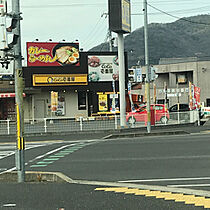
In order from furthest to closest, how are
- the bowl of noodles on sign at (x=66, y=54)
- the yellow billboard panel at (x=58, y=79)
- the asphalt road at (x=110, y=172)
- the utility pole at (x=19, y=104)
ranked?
the bowl of noodles on sign at (x=66, y=54) → the yellow billboard panel at (x=58, y=79) → the utility pole at (x=19, y=104) → the asphalt road at (x=110, y=172)

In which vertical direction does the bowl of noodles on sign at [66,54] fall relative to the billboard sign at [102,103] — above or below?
above

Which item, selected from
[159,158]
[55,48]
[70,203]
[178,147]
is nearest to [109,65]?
[55,48]

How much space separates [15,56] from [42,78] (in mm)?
32066

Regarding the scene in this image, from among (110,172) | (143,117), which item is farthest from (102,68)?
(110,172)

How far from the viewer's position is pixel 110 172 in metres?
11.2

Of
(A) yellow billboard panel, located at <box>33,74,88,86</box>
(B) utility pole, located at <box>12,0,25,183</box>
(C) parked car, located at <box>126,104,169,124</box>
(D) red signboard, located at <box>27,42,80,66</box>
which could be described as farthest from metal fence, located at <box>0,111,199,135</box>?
(B) utility pole, located at <box>12,0,25,183</box>

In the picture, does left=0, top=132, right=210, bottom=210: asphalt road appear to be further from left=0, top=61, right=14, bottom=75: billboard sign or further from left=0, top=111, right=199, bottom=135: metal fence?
left=0, top=111, right=199, bottom=135: metal fence

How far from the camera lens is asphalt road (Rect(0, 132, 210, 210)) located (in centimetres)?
757

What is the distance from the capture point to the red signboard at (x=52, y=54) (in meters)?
41.4

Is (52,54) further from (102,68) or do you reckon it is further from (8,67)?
(8,67)

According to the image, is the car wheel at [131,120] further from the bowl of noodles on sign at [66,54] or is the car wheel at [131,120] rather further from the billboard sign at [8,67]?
the billboard sign at [8,67]

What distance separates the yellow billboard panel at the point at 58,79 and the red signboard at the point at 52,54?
1232 mm

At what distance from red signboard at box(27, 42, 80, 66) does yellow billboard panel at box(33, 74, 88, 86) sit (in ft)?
4.04

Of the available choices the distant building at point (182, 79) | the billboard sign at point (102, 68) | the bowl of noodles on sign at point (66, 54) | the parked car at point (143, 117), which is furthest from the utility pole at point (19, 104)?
the distant building at point (182, 79)
